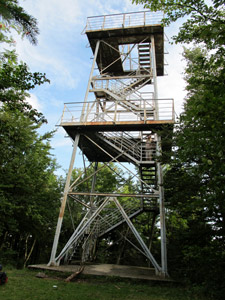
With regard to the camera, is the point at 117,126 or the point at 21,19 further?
the point at 117,126

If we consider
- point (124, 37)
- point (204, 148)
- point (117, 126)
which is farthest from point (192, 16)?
point (124, 37)

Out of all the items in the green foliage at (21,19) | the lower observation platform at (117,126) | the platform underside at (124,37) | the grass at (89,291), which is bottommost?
the grass at (89,291)

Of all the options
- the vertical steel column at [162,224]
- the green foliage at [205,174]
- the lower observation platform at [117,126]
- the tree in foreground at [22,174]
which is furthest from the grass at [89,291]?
the lower observation platform at [117,126]

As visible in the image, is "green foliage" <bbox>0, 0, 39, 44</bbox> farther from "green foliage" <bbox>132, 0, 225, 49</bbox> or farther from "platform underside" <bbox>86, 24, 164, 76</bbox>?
"platform underside" <bbox>86, 24, 164, 76</bbox>

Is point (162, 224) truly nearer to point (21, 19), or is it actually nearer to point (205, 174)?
point (205, 174)

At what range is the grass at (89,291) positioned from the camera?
5543 millimetres

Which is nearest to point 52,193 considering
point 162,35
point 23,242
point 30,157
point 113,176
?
point 30,157

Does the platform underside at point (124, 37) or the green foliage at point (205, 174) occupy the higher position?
the platform underside at point (124, 37)

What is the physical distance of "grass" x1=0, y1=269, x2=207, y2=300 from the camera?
5543mm

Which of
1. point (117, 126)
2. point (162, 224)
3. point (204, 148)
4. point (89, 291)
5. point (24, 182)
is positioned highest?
point (117, 126)

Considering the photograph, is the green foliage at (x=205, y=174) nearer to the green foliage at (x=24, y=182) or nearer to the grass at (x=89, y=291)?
the grass at (x=89, y=291)

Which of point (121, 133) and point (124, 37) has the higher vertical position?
point (124, 37)

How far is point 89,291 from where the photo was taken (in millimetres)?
6285

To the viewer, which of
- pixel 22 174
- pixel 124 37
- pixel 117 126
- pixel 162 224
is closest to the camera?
pixel 162 224
